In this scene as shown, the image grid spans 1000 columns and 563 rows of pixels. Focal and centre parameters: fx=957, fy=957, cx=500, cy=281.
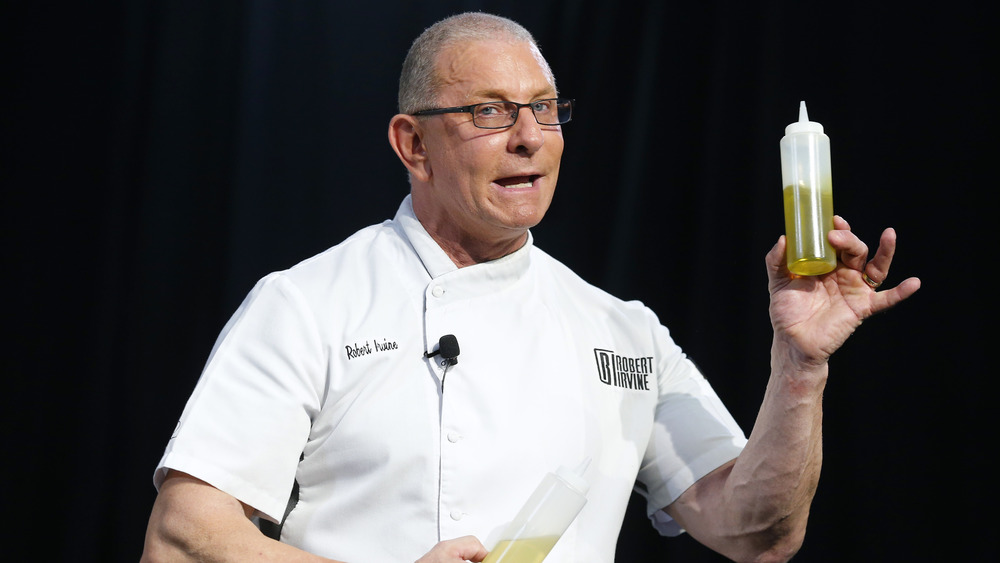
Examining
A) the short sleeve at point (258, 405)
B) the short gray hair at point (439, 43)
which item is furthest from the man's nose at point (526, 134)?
the short sleeve at point (258, 405)

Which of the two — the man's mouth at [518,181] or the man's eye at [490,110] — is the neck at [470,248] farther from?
the man's eye at [490,110]

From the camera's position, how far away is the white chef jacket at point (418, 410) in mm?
1510

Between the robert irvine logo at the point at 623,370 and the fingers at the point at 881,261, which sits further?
the robert irvine logo at the point at 623,370

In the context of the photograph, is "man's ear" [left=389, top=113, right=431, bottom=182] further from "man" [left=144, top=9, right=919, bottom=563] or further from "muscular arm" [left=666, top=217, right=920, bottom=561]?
"muscular arm" [left=666, top=217, right=920, bottom=561]

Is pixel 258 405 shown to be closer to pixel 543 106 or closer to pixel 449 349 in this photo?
pixel 449 349

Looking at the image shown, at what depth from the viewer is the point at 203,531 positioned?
138 cm

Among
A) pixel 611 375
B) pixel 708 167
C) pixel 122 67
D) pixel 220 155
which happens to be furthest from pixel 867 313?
pixel 122 67

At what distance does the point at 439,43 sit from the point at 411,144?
0.20m

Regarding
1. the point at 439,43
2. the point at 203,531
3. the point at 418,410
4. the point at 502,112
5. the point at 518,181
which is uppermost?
the point at 439,43

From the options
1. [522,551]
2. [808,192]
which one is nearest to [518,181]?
[808,192]

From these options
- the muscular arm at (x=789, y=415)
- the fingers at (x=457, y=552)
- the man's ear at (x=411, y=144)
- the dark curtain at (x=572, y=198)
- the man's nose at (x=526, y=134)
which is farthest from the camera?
the dark curtain at (x=572, y=198)

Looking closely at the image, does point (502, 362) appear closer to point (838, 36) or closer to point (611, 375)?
point (611, 375)

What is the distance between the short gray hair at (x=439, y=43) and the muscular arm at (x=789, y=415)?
0.65 m

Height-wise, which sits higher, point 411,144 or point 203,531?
point 411,144
